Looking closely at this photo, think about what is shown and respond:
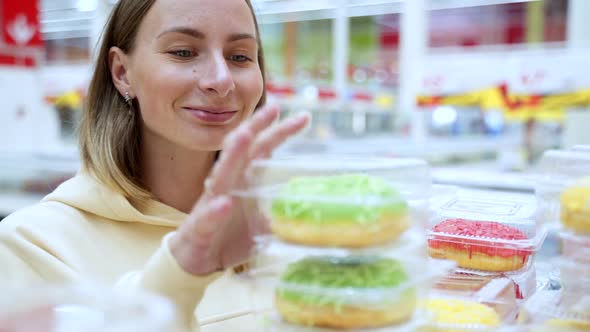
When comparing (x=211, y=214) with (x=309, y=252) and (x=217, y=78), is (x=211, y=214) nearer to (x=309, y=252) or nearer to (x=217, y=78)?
(x=309, y=252)

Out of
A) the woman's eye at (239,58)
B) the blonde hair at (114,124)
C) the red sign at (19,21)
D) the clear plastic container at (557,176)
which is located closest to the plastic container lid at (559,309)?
the clear plastic container at (557,176)

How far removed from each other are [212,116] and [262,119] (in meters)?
0.42

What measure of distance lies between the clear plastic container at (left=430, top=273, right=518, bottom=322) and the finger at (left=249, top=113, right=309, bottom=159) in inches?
16.5

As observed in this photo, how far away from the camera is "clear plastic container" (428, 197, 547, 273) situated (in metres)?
1.22

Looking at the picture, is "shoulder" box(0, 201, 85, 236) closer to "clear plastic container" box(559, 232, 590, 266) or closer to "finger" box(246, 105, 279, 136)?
"finger" box(246, 105, 279, 136)

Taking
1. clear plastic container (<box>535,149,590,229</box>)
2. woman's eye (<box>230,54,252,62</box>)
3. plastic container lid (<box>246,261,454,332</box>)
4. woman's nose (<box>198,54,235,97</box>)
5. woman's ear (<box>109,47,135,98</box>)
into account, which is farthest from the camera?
woman's ear (<box>109,47,135,98</box>)

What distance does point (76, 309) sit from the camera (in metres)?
0.60

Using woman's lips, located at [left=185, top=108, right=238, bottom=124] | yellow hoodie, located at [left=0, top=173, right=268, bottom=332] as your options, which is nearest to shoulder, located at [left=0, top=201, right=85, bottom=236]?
yellow hoodie, located at [left=0, top=173, right=268, bottom=332]

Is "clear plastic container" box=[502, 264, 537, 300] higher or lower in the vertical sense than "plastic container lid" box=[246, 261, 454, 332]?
lower

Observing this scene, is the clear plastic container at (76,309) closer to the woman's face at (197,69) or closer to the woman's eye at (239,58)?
the woman's face at (197,69)

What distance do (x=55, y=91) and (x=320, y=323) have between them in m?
8.28

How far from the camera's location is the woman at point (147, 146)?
1149 mm

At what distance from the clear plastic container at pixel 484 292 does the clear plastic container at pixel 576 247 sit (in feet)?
0.51

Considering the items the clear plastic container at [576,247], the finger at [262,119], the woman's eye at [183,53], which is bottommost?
the clear plastic container at [576,247]
